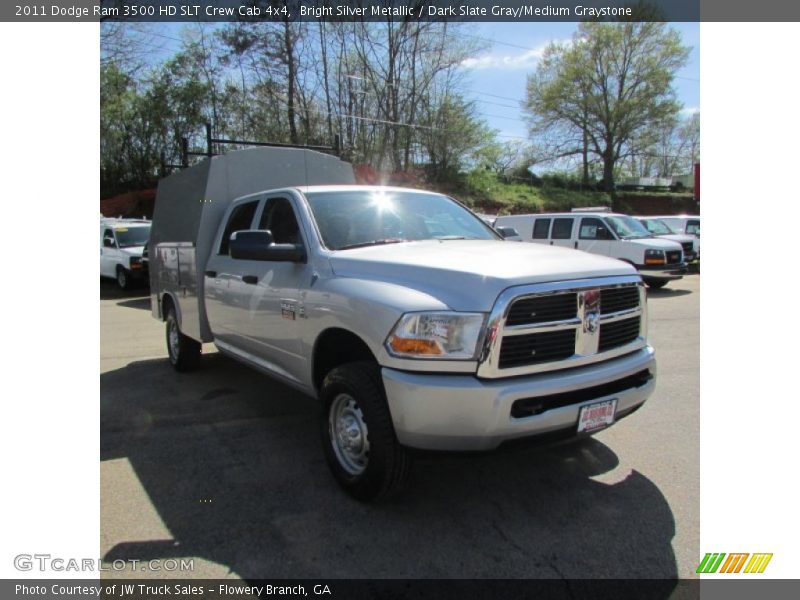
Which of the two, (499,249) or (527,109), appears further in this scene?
(527,109)

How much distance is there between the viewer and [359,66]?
27.5 meters

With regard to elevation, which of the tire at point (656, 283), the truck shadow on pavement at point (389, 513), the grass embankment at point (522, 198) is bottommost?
the truck shadow on pavement at point (389, 513)

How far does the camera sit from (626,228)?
13758 mm

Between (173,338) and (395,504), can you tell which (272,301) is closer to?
(395,504)

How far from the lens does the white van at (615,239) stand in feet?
42.1

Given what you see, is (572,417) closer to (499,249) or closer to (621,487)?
(621,487)

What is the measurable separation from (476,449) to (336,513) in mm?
987

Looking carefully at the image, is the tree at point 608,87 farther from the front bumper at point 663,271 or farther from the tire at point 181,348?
the tire at point 181,348

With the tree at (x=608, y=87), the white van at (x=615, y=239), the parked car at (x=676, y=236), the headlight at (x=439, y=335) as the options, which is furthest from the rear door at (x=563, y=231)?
the tree at (x=608, y=87)

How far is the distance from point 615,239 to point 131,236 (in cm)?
1322

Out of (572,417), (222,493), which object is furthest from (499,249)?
(222,493)

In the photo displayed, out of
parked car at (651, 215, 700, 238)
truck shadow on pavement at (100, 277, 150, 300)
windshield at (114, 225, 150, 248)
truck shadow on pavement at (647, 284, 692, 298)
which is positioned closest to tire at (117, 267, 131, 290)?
truck shadow on pavement at (100, 277, 150, 300)

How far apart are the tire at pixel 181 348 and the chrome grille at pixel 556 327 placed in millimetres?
4346

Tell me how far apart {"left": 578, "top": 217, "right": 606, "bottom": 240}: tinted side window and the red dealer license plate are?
37.8 feet
